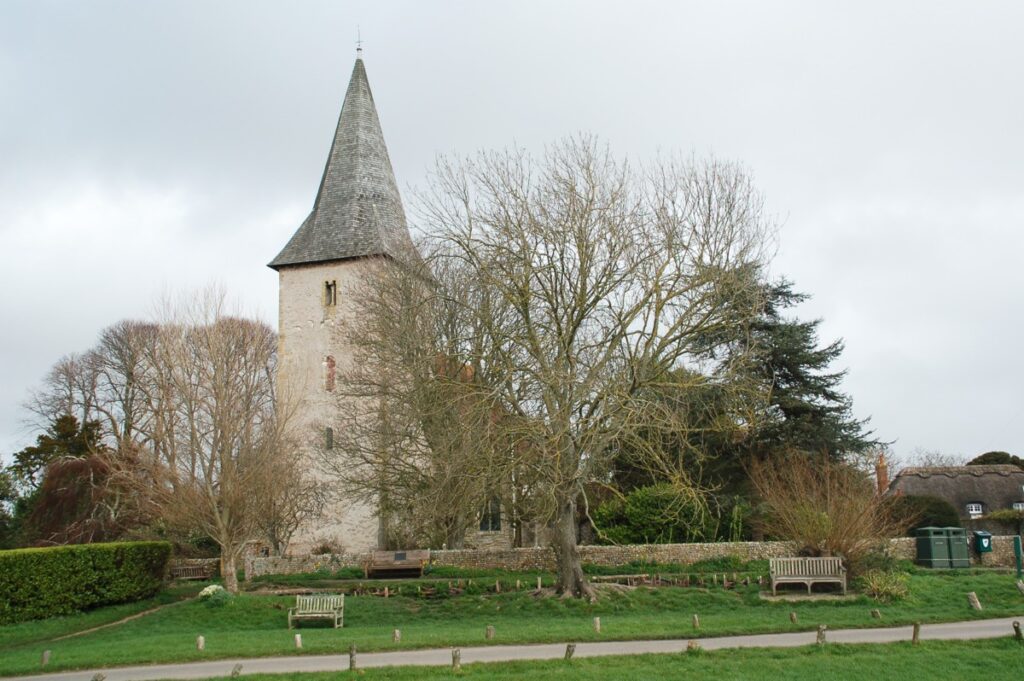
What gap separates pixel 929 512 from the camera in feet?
99.1

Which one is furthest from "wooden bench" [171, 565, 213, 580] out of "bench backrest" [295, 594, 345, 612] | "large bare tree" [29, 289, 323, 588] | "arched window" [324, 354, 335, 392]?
"bench backrest" [295, 594, 345, 612]

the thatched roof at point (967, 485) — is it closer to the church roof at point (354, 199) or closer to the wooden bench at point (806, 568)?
the wooden bench at point (806, 568)

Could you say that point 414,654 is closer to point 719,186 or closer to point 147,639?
point 147,639

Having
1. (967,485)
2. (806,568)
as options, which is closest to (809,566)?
(806,568)

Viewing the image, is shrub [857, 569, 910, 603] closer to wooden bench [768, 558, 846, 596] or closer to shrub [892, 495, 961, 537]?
wooden bench [768, 558, 846, 596]

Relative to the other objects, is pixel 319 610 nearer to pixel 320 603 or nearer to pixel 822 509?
pixel 320 603

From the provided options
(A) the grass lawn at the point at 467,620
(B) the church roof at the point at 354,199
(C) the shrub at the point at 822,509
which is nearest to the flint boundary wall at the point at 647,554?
(C) the shrub at the point at 822,509

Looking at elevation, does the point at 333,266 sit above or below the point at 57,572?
above

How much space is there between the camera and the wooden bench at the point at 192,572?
31648mm

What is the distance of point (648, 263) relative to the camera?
20.3 m

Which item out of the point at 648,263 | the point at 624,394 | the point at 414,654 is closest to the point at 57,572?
the point at 414,654

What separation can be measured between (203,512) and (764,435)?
19.8 m

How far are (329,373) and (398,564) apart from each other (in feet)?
38.7

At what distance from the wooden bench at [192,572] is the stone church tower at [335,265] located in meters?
4.62
